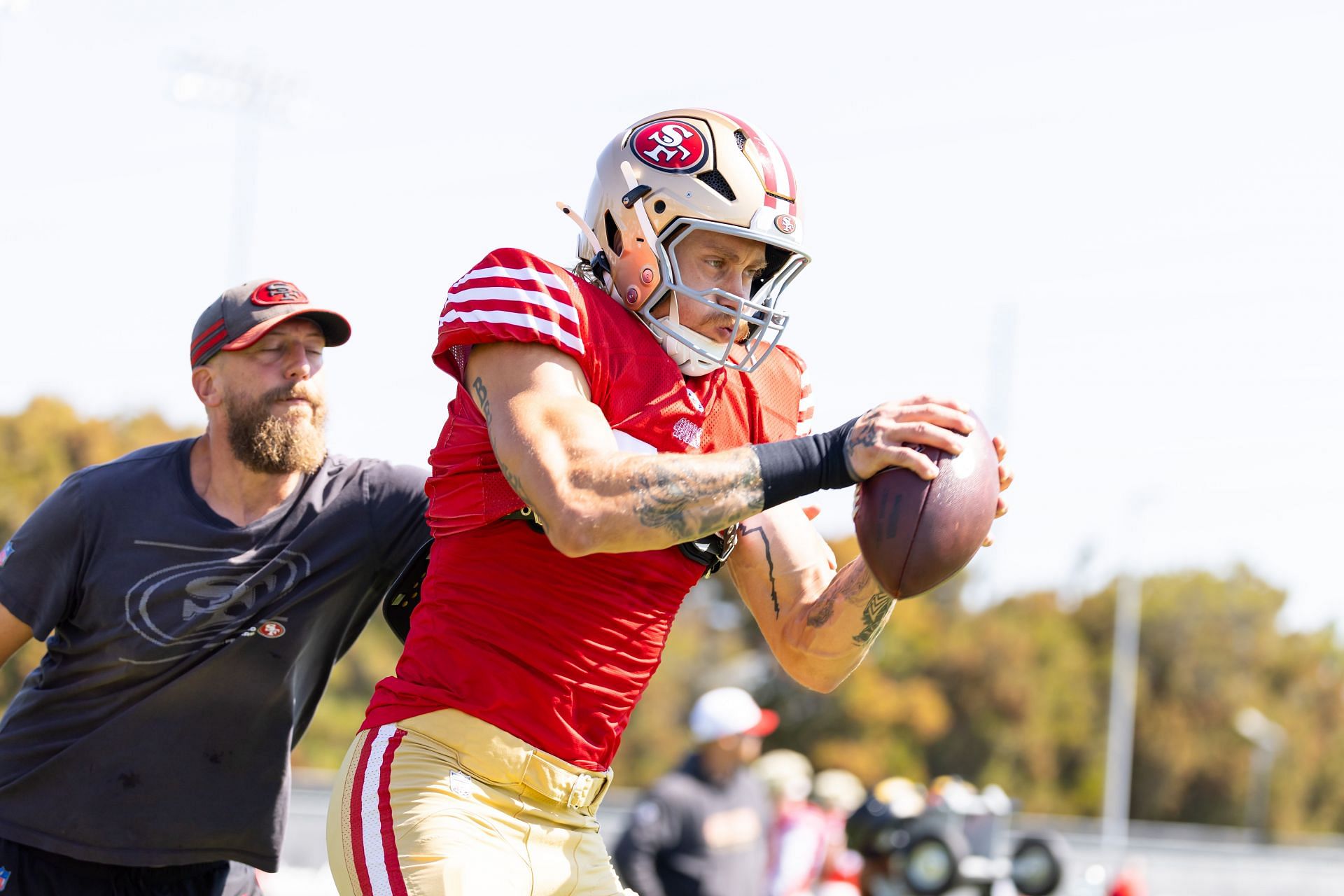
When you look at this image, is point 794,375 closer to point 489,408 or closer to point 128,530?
point 489,408

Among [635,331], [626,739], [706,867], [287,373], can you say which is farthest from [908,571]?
[626,739]

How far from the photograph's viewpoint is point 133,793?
401 centimetres

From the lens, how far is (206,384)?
4504mm

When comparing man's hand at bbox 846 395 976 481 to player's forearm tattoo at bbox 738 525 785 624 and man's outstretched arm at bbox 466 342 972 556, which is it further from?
player's forearm tattoo at bbox 738 525 785 624

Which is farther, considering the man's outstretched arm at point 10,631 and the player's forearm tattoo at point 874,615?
the man's outstretched arm at point 10,631

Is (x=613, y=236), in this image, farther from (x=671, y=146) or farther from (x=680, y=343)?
(x=680, y=343)

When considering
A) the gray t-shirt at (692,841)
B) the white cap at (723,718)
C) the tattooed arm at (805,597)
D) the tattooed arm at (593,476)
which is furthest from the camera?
the white cap at (723,718)

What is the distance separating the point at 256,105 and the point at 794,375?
26763mm

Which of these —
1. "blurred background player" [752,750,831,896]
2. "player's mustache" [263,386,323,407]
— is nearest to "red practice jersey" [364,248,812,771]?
"player's mustache" [263,386,323,407]

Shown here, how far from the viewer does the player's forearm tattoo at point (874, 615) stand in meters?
3.36

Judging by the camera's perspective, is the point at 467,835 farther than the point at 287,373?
No

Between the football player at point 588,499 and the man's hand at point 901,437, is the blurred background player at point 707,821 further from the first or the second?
the man's hand at point 901,437

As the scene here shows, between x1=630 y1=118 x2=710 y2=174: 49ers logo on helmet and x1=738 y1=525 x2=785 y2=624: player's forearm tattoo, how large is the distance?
90cm

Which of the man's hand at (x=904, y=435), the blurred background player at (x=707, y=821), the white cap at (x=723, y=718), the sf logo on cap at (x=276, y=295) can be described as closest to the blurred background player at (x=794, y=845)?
the blurred background player at (x=707, y=821)
